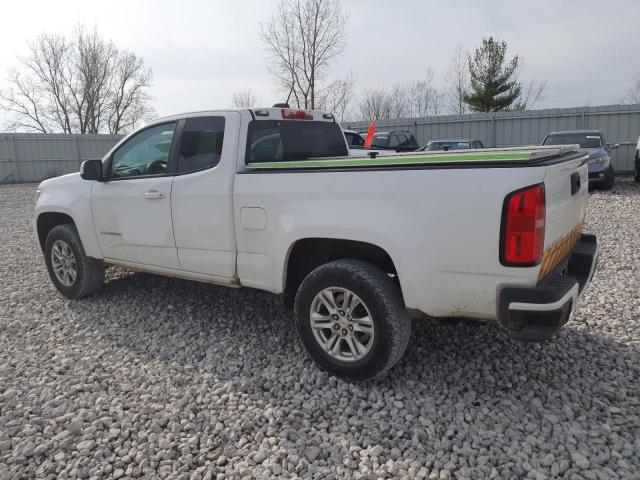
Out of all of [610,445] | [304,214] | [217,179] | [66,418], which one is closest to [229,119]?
[217,179]

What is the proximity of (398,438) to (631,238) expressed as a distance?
660cm

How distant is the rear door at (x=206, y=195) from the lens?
3811mm

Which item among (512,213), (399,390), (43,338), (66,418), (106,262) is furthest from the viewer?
(106,262)

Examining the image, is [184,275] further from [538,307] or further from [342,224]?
[538,307]

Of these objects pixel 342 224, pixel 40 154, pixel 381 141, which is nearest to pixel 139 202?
pixel 342 224

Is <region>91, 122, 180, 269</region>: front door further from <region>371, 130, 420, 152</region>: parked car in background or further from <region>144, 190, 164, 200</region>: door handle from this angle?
<region>371, 130, 420, 152</region>: parked car in background

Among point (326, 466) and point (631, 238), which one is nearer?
point (326, 466)

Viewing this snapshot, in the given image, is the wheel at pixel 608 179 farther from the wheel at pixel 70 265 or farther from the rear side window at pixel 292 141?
the wheel at pixel 70 265

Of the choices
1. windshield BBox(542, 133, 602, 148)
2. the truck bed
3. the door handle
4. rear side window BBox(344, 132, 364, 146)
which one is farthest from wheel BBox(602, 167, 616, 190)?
the door handle

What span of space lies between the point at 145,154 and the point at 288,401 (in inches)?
103

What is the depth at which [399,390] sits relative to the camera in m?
3.30

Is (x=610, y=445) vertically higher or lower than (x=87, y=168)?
lower

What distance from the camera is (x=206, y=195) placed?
3871mm

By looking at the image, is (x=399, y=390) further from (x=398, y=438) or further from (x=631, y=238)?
(x=631, y=238)
